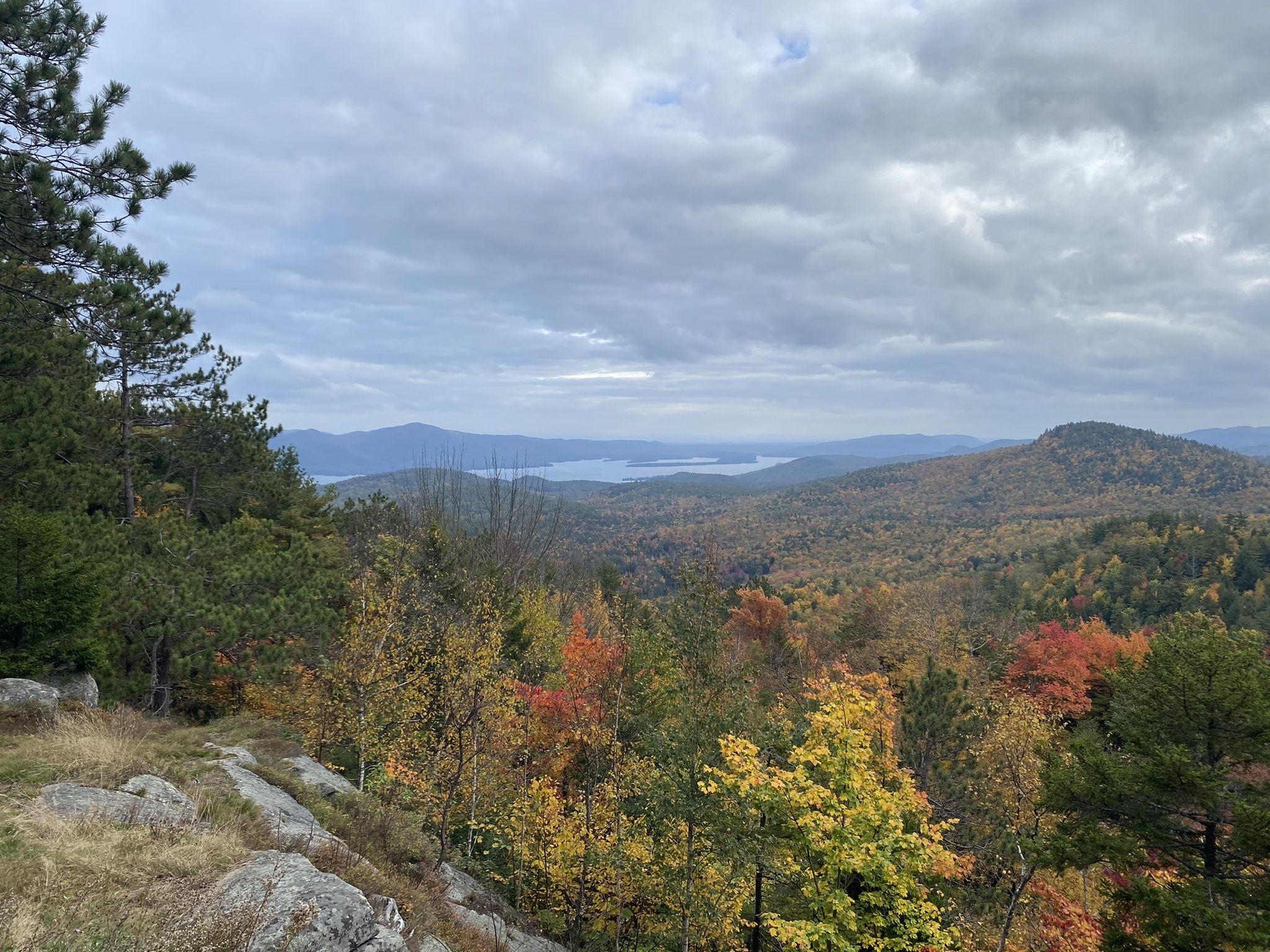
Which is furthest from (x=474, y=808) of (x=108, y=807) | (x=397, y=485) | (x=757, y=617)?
(x=397, y=485)

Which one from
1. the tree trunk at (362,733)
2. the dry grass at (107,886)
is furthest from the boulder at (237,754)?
the dry grass at (107,886)

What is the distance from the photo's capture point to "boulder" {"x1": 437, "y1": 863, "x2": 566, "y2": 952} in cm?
1122

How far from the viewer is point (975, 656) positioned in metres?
37.2

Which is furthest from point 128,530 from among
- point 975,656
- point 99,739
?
point 975,656

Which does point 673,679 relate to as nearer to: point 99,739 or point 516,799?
point 516,799

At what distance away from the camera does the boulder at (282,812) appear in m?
8.13

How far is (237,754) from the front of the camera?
11.0 m

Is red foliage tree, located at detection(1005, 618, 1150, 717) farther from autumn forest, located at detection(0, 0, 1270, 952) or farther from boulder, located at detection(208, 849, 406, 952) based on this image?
boulder, located at detection(208, 849, 406, 952)

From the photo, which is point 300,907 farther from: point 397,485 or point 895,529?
point 895,529

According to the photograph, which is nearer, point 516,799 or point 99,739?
point 99,739

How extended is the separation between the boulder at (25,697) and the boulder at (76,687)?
0.67 metres

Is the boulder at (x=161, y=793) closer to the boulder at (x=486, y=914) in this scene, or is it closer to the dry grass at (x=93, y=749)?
the dry grass at (x=93, y=749)

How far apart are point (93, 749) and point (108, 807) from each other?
78.3 inches

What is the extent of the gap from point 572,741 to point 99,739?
15553 mm
